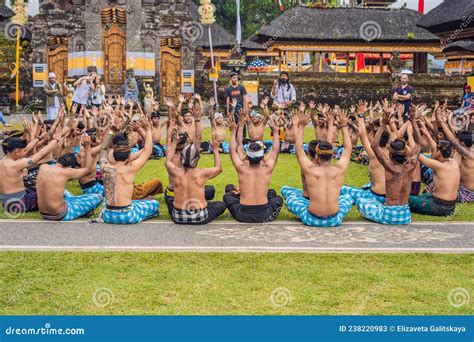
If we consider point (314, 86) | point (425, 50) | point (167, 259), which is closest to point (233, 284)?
point (167, 259)

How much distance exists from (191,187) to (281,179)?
468cm

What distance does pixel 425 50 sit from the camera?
3731 cm

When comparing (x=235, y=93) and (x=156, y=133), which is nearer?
(x=156, y=133)

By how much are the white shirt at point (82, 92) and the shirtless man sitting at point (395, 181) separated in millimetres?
11596

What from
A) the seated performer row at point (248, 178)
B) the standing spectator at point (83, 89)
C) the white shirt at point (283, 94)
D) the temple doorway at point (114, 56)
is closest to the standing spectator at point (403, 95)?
the white shirt at point (283, 94)

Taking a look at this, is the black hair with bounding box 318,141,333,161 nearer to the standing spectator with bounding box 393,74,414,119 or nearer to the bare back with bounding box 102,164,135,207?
the bare back with bounding box 102,164,135,207

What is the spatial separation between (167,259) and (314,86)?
25.8 m

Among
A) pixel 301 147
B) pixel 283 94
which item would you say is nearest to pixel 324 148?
pixel 301 147

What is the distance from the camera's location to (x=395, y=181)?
340 inches

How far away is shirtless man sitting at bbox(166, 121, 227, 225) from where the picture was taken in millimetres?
8484

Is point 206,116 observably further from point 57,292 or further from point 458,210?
point 57,292

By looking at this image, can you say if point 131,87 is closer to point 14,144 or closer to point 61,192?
point 14,144

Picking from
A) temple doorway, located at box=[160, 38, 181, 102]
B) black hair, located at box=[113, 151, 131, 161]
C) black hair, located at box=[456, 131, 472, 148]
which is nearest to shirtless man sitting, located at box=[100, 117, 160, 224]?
black hair, located at box=[113, 151, 131, 161]

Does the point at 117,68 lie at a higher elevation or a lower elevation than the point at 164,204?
higher
